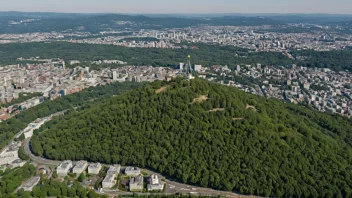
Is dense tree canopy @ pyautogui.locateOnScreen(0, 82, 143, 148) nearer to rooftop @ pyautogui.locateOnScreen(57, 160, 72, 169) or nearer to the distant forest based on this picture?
rooftop @ pyautogui.locateOnScreen(57, 160, 72, 169)

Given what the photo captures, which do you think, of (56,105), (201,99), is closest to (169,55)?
(56,105)

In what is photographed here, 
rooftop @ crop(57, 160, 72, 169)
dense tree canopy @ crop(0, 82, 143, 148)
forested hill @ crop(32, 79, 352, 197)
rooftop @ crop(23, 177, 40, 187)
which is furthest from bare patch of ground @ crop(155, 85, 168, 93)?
dense tree canopy @ crop(0, 82, 143, 148)

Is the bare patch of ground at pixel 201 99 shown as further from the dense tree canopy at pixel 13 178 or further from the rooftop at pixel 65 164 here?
the dense tree canopy at pixel 13 178

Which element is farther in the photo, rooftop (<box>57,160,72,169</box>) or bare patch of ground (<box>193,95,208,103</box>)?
bare patch of ground (<box>193,95,208,103</box>)

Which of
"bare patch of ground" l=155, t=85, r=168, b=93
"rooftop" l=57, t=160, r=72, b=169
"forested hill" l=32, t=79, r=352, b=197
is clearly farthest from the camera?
"bare patch of ground" l=155, t=85, r=168, b=93

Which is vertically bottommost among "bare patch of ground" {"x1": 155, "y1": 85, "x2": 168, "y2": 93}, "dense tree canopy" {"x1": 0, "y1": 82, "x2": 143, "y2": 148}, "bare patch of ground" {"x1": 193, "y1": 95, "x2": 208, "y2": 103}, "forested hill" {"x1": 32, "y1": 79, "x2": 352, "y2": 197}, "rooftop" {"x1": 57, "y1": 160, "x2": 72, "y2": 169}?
"dense tree canopy" {"x1": 0, "y1": 82, "x2": 143, "y2": 148}

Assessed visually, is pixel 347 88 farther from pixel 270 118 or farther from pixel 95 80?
pixel 95 80

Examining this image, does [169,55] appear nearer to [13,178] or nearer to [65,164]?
[65,164]
